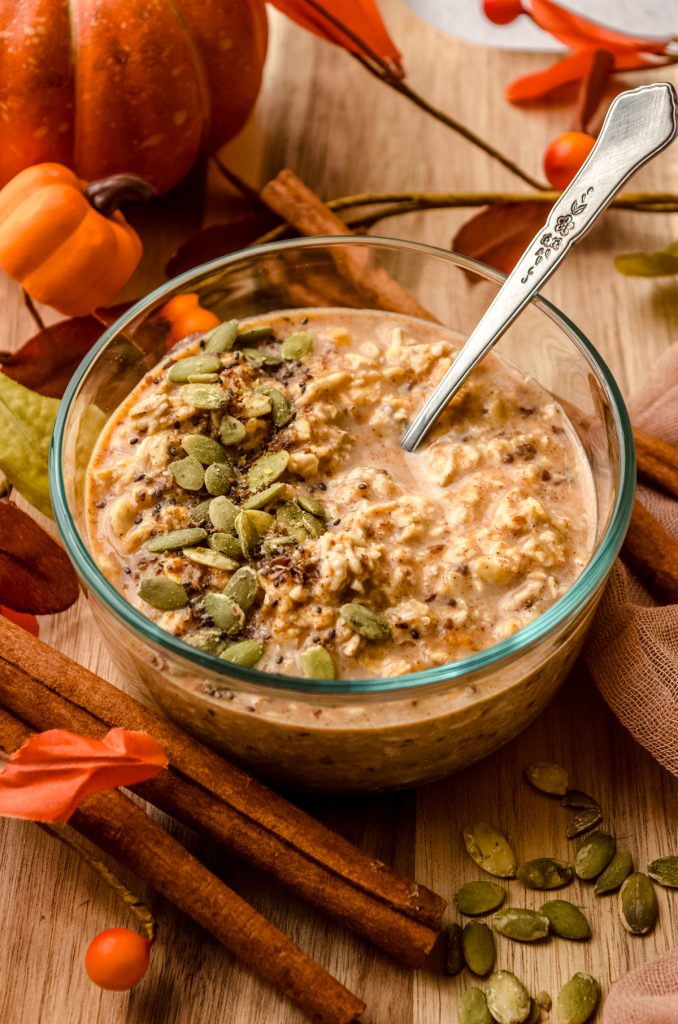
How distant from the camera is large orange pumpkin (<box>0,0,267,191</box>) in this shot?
7.95 ft

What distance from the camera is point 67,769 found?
1654 millimetres

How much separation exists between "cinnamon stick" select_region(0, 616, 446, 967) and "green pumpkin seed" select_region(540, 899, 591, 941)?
189mm

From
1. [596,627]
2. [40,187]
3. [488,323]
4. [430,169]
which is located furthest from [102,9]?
[596,627]

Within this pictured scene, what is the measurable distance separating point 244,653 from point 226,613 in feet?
0.25

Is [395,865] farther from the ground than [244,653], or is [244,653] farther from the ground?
[244,653]

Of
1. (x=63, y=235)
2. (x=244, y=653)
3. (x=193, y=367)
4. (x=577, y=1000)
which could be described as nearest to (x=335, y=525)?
(x=244, y=653)

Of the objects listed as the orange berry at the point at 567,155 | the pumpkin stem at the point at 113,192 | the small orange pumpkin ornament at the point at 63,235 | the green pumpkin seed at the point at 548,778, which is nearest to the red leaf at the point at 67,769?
the green pumpkin seed at the point at 548,778

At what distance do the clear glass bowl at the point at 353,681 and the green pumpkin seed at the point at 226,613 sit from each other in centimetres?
9

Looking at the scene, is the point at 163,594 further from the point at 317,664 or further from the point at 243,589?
the point at 317,664

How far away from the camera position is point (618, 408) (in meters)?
1.93

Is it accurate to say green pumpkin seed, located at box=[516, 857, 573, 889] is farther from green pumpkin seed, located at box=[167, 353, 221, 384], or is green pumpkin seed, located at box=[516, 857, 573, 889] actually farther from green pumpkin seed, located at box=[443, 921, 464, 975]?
green pumpkin seed, located at box=[167, 353, 221, 384]

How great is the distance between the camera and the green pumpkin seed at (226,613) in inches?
68.7

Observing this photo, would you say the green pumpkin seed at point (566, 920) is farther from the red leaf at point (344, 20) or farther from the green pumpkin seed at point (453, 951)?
the red leaf at point (344, 20)

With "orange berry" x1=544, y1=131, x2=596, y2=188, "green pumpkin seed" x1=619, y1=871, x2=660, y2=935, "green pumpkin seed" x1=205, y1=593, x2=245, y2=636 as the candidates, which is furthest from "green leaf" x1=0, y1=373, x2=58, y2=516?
"orange berry" x1=544, y1=131, x2=596, y2=188
